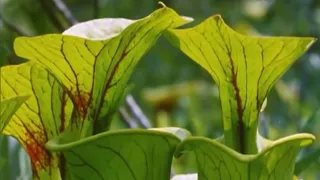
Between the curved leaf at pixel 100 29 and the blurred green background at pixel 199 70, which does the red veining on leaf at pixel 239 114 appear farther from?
the blurred green background at pixel 199 70

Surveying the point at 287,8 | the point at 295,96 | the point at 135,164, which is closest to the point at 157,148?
the point at 135,164

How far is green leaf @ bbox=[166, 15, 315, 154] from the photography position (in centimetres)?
50

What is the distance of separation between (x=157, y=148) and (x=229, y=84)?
3.1 inches

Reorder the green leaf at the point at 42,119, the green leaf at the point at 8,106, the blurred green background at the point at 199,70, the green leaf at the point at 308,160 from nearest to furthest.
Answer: the green leaf at the point at 8,106 → the green leaf at the point at 42,119 → the green leaf at the point at 308,160 → the blurred green background at the point at 199,70

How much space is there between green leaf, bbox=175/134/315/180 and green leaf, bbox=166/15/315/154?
3 centimetres

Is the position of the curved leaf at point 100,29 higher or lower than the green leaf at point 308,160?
higher

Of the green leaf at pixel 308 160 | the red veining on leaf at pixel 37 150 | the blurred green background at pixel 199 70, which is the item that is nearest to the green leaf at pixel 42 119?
the red veining on leaf at pixel 37 150

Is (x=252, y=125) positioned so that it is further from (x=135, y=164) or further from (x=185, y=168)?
(x=185, y=168)

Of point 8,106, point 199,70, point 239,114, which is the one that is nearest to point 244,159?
point 239,114

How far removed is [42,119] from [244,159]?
179 millimetres

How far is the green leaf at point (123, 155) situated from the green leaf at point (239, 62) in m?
0.06

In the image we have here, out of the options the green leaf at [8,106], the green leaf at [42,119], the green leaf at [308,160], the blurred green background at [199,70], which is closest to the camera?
the green leaf at [8,106]

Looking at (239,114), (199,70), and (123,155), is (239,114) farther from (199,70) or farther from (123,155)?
(199,70)

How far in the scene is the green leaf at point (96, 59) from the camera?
491mm
